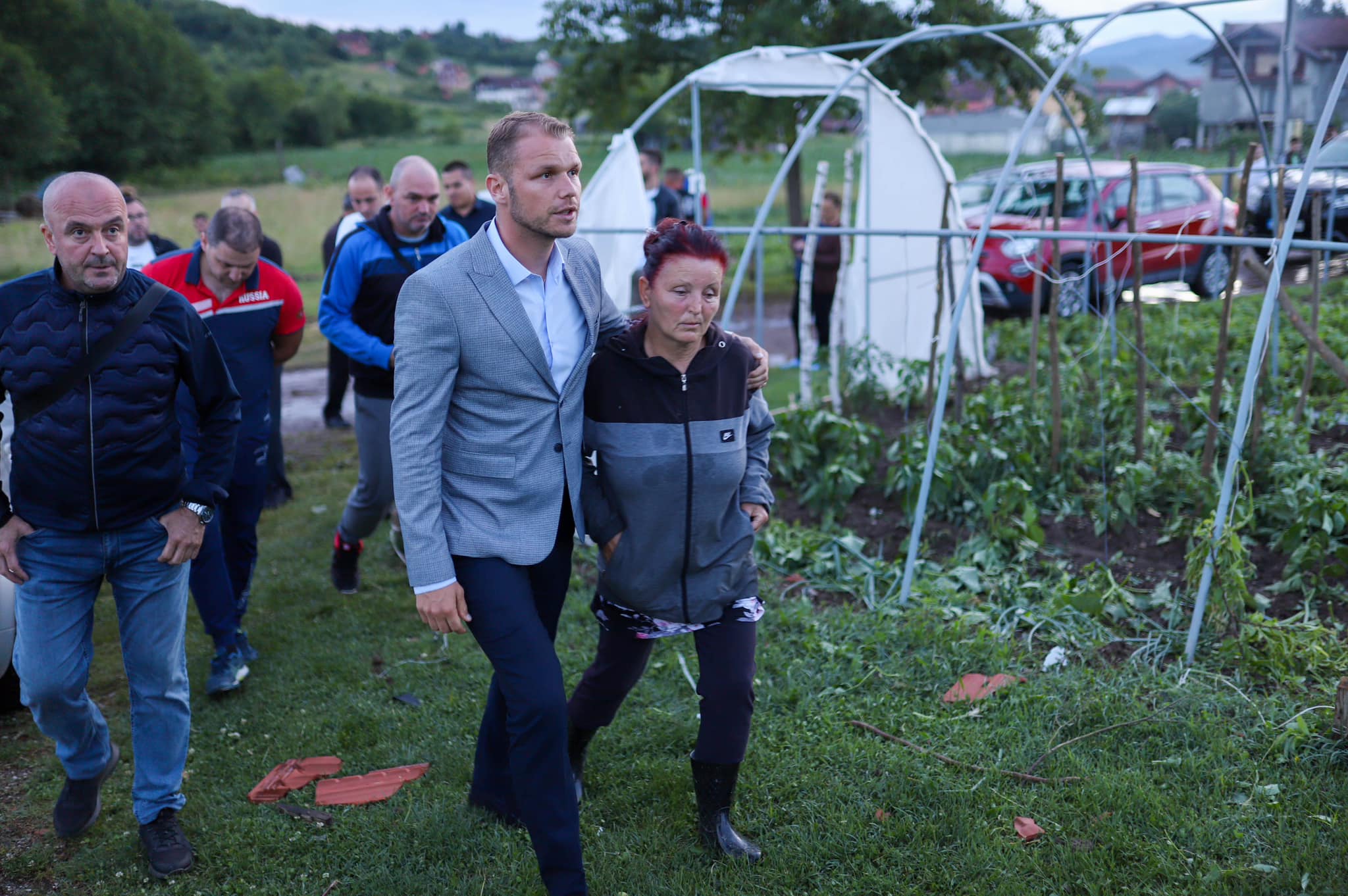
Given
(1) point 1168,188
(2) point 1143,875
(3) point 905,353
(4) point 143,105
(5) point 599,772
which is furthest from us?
(4) point 143,105

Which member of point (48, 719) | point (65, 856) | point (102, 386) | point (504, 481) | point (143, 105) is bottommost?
point (65, 856)

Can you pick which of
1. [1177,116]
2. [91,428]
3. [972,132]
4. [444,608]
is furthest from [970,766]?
[972,132]

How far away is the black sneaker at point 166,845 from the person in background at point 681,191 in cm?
821

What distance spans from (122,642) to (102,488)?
0.46 meters

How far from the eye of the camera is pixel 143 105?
4138 cm

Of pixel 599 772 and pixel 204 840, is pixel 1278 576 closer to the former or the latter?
pixel 599 772

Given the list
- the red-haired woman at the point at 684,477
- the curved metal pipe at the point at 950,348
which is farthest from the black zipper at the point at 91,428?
the curved metal pipe at the point at 950,348

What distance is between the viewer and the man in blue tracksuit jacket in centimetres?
464

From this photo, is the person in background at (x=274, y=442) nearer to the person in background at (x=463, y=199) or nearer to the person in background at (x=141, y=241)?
the person in background at (x=141, y=241)

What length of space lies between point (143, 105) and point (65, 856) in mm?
45002

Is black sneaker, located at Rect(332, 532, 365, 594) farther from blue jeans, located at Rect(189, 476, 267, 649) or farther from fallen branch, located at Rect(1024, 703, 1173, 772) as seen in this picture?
fallen branch, located at Rect(1024, 703, 1173, 772)

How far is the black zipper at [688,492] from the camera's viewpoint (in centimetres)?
273

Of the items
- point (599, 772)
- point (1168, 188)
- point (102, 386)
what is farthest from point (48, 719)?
point (1168, 188)

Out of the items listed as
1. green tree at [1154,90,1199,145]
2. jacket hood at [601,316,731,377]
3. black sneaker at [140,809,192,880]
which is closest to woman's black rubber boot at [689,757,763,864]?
jacket hood at [601,316,731,377]
